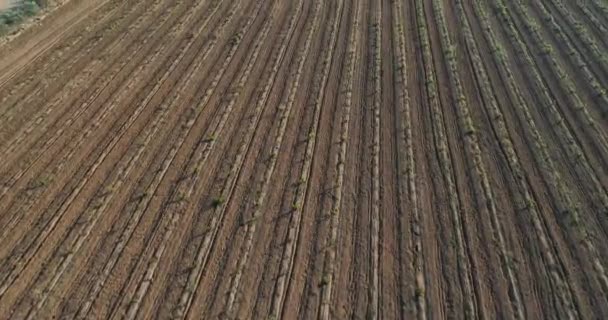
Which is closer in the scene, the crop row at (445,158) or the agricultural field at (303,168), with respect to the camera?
the agricultural field at (303,168)

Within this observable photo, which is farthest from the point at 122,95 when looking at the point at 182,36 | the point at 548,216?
the point at 548,216

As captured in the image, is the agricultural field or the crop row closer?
the agricultural field

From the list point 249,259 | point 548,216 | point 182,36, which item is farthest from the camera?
point 182,36

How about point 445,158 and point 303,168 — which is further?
point 445,158

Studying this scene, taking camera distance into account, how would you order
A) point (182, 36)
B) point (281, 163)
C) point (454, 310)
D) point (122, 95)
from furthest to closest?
1. point (182, 36)
2. point (122, 95)
3. point (281, 163)
4. point (454, 310)

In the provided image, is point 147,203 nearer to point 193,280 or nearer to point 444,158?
point 193,280

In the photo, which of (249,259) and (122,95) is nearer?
(249,259)

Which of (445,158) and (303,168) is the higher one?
(303,168)

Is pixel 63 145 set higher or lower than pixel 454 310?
higher
